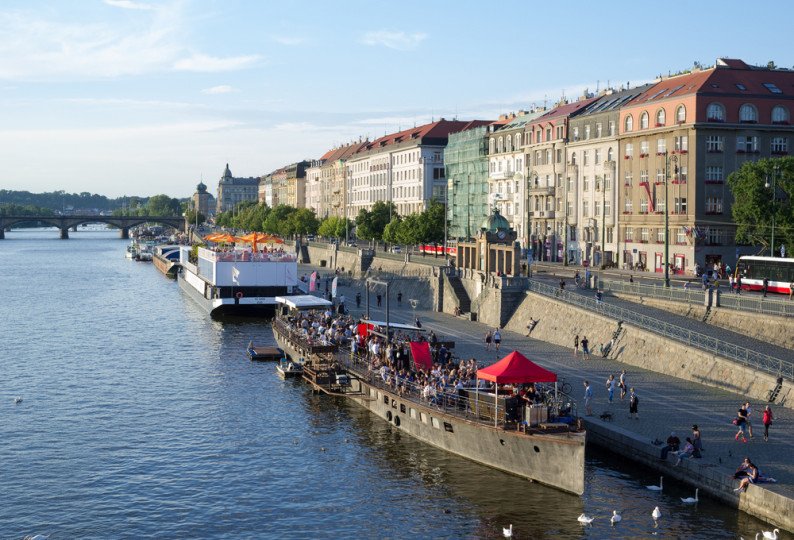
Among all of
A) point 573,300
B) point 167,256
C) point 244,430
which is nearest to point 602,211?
point 573,300

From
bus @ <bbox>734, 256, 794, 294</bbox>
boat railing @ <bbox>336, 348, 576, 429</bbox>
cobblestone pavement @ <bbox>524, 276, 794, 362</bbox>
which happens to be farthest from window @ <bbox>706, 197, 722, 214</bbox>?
boat railing @ <bbox>336, 348, 576, 429</bbox>

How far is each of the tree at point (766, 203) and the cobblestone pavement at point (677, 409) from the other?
2045cm

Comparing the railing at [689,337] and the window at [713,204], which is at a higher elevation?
the window at [713,204]

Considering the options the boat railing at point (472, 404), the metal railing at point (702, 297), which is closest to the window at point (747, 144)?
the metal railing at point (702, 297)

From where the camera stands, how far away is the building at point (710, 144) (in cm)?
7938

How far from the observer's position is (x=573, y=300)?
200 ft

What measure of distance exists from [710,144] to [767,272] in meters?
21.9

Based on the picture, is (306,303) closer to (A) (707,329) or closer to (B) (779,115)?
(A) (707,329)

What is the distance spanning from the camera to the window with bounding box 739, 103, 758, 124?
262 feet

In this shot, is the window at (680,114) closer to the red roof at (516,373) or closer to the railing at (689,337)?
the railing at (689,337)

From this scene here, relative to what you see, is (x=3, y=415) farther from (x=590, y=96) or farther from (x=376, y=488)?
(x=590, y=96)

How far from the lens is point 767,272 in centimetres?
6053

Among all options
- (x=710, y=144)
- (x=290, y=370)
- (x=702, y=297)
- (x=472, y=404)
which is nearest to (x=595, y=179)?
(x=710, y=144)

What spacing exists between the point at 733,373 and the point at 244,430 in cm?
2225
